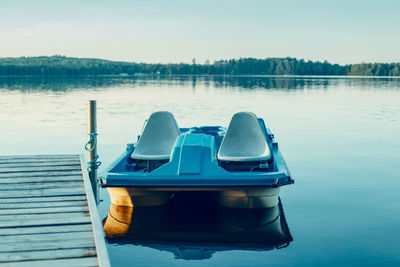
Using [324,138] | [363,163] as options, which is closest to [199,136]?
[363,163]

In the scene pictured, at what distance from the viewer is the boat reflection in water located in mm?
6906

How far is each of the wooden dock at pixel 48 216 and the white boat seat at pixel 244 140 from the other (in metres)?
2.81

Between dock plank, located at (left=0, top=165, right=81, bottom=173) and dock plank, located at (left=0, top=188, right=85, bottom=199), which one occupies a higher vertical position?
dock plank, located at (left=0, top=165, right=81, bottom=173)

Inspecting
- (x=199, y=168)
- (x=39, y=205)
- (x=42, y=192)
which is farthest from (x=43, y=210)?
(x=199, y=168)

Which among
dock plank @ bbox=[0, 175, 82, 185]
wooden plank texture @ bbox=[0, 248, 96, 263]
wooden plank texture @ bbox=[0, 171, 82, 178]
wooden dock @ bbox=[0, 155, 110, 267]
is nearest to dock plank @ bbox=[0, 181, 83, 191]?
wooden dock @ bbox=[0, 155, 110, 267]

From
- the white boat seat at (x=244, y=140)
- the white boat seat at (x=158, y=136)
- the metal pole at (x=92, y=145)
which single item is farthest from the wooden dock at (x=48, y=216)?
the white boat seat at (x=244, y=140)

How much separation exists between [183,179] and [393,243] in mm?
3218

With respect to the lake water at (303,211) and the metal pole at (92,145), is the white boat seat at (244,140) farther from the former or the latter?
the metal pole at (92,145)

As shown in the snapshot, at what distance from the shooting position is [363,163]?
1287 cm

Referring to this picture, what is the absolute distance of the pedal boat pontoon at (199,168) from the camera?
7.08 metres

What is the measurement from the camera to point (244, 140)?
9.01m

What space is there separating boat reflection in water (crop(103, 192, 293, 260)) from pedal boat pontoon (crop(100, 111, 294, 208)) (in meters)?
0.18

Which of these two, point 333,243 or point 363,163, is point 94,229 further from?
point 363,163

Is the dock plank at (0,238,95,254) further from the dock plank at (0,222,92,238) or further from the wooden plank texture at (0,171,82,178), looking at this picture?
the wooden plank texture at (0,171,82,178)
